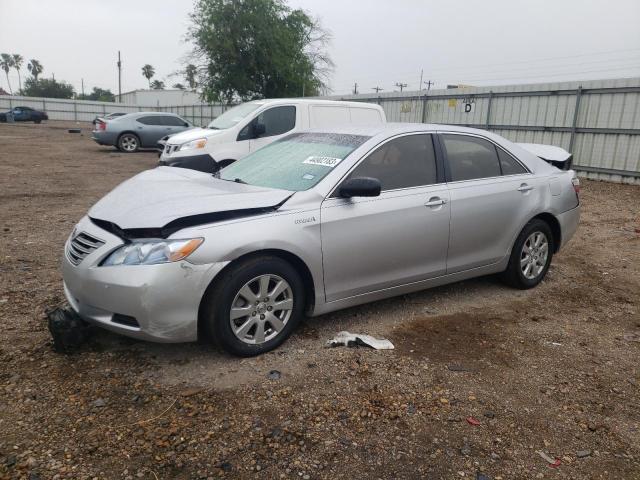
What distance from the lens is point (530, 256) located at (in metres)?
5.05

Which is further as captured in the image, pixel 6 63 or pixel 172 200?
pixel 6 63

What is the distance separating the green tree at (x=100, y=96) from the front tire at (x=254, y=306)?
99.0 metres

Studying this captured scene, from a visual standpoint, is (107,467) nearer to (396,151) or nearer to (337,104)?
(396,151)

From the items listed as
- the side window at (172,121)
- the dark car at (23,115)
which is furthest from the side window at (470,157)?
the dark car at (23,115)

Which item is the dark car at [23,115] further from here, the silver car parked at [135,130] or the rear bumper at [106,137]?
the rear bumper at [106,137]

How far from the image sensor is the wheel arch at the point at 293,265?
325 cm

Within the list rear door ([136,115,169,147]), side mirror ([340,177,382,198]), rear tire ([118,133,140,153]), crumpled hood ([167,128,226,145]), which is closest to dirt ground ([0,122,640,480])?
side mirror ([340,177,382,198])

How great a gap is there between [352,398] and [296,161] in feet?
6.61

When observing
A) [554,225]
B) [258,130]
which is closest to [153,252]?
[554,225]

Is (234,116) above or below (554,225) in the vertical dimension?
above

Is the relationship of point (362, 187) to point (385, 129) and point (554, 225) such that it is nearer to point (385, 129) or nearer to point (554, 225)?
point (385, 129)

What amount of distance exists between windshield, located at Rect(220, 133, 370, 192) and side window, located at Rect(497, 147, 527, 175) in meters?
1.52

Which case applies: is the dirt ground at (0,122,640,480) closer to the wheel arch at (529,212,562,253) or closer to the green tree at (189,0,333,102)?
the wheel arch at (529,212,562,253)

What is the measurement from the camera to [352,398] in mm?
3074
